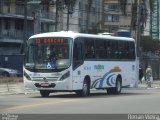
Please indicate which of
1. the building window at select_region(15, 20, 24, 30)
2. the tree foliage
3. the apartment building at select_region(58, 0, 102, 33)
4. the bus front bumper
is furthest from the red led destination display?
the tree foliage

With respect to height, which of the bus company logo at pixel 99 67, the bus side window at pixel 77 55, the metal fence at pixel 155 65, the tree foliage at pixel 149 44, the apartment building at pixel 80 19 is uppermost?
the bus side window at pixel 77 55

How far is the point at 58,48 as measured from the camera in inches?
1040

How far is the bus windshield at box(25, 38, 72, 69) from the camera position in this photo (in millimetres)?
26172

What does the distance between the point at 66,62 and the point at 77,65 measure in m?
0.75

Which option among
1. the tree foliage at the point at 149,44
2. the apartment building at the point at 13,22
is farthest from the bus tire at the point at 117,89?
the tree foliage at the point at 149,44

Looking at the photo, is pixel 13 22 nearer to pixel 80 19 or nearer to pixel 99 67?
pixel 80 19

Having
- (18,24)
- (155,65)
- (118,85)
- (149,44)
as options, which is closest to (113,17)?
(149,44)

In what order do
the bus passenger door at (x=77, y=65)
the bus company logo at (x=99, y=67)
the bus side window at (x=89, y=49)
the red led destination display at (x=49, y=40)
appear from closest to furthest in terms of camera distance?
1. the bus passenger door at (x=77, y=65)
2. the red led destination display at (x=49, y=40)
3. the bus side window at (x=89, y=49)
4. the bus company logo at (x=99, y=67)

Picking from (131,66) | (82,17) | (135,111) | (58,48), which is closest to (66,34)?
(58,48)

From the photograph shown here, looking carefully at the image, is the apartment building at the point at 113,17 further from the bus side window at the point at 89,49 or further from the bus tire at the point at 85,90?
the bus tire at the point at 85,90

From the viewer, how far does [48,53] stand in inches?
1044

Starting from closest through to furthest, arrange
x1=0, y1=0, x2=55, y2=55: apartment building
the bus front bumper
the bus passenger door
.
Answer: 1. the bus front bumper
2. the bus passenger door
3. x1=0, y1=0, x2=55, y2=55: apartment building

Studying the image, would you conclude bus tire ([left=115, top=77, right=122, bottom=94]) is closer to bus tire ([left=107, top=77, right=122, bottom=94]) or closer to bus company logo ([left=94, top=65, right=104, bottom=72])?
bus tire ([left=107, top=77, right=122, bottom=94])

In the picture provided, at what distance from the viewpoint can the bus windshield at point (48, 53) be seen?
1030 inches
